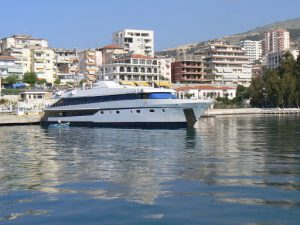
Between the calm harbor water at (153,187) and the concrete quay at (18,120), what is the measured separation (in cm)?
3059

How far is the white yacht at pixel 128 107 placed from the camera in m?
40.5

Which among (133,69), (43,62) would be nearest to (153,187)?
(133,69)

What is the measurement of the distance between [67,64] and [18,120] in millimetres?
56505

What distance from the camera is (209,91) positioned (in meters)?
97.4

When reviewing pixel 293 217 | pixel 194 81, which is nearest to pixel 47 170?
pixel 293 217

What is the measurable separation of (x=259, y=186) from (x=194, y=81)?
96.7 m

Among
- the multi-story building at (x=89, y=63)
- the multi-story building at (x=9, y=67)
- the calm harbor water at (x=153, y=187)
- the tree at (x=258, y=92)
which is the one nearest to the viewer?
the calm harbor water at (x=153, y=187)

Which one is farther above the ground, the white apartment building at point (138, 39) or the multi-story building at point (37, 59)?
the white apartment building at point (138, 39)

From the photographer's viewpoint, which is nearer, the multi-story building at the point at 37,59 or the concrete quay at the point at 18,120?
the concrete quay at the point at 18,120

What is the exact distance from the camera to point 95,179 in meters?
14.8

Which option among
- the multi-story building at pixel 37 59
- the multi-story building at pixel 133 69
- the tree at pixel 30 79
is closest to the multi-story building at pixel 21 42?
the multi-story building at pixel 37 59

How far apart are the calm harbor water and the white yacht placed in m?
17.6

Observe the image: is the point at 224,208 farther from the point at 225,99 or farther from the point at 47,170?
the point at 225,99

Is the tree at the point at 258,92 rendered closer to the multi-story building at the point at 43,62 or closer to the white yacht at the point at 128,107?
the multi-story building at the point at 43,62
